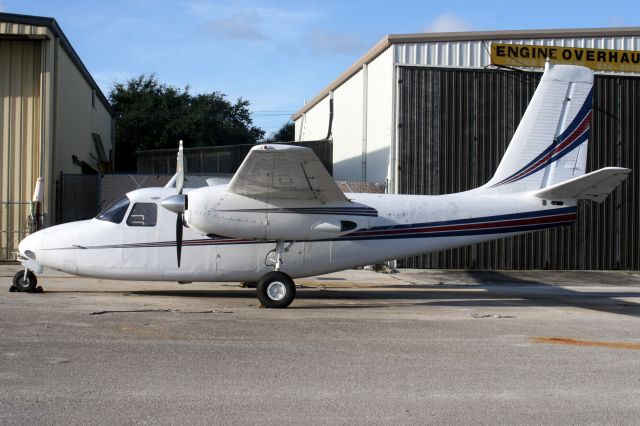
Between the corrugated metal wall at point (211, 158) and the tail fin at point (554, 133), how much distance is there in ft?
53.1

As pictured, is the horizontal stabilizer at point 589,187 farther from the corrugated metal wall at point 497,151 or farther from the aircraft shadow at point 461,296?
the corrugated metal wall at point 497,151

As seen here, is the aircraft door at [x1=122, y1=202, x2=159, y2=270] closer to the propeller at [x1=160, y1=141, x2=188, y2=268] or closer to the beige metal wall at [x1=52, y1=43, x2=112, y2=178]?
the propeller at [x1=160, y1=141, x2=188, y2=268]

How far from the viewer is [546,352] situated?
977 centimetres

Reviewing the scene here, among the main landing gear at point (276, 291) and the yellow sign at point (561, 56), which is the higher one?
the yellow sign at point (561, 56)

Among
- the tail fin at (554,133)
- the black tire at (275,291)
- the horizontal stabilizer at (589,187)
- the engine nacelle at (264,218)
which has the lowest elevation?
the black tire at (275,291)

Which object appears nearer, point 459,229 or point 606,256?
point 459,229

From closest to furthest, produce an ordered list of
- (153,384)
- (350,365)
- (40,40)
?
(153,384)
(350,365)
(40,40)

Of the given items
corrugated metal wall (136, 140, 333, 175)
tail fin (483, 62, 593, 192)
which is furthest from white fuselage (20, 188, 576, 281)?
corrugated metal wall (136, 140, 333, 175)

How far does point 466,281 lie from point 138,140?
109ft

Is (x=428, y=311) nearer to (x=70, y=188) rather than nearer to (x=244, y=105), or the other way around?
(x=70, y=188)

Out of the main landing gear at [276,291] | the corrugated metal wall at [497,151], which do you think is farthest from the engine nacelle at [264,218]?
the corrugated metal wall at [497,151]

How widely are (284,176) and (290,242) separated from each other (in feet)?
6.45

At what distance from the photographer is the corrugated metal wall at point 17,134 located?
23578 mm

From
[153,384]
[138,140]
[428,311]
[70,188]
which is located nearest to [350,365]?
[153,384]
